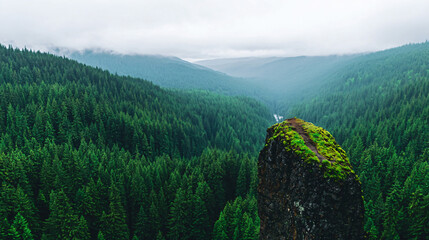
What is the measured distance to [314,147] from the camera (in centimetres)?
1490

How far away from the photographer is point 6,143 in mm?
62188

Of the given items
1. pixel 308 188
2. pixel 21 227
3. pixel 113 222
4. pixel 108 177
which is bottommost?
pixel 113 222

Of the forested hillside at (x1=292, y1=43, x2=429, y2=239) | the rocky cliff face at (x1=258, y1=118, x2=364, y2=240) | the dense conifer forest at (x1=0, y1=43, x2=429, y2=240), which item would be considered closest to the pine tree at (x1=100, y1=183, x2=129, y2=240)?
the dense conifer forest at (x1=0, y1=43, x2=429, y2=240)

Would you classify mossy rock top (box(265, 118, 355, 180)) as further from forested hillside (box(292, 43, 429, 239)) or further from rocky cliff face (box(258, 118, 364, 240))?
forested hillside (box(292, 43, 429, 239))

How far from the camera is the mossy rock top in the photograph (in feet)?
43.6

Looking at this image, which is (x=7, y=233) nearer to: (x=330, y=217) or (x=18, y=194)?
(x=18, y=194)

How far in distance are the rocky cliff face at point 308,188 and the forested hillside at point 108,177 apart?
18.5 m

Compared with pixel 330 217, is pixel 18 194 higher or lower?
lower

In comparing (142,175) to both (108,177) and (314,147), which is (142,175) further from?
(314,147)

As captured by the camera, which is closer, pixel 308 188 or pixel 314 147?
pixel 308 188

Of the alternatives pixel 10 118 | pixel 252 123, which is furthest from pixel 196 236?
pixel 252 123

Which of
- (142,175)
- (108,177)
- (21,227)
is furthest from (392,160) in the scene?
(21,227)

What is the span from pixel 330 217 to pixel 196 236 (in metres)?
34.2

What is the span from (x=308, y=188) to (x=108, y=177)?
141ft
